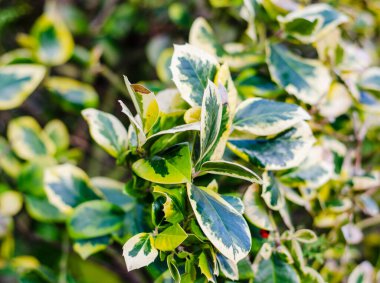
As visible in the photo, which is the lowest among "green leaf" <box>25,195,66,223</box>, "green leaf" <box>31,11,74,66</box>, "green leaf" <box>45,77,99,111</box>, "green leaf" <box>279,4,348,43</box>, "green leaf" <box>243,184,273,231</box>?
"green leaf" <box>25,195,66,223</box>

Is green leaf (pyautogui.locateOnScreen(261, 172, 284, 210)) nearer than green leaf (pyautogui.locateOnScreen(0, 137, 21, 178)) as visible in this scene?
Yes

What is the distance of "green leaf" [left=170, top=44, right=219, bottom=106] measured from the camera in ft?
1.97

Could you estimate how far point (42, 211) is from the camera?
0.95 meters

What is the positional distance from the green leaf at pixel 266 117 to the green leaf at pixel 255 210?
9 centimetres

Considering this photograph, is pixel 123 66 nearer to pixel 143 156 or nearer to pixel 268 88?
pixel 268 88

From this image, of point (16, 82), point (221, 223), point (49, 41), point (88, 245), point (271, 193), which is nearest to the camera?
point (221, 223)

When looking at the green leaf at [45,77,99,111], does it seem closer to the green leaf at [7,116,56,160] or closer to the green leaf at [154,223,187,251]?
the green leaf at [7,116,56,160]

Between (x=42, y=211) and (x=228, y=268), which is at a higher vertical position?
(x=228, y=268)

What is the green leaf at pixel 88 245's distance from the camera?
2.44ft

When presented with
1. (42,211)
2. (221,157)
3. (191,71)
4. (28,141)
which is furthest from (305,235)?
(28,141)

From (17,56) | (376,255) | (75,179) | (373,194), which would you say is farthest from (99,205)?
(376,255)

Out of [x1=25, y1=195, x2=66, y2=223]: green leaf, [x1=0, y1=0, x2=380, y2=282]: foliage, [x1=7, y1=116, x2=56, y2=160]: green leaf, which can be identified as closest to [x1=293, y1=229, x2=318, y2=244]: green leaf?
[x1=0, y1=0, x2=380, y2=282]: foliage

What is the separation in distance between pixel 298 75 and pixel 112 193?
0.44m

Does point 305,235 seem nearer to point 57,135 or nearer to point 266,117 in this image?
point 266,117
